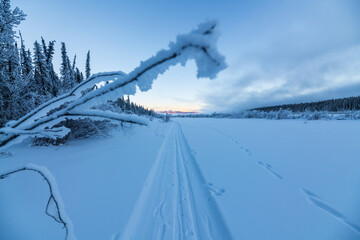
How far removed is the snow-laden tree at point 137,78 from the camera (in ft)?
1.48

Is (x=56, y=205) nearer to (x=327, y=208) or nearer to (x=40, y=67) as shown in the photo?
(x=327, y=208)

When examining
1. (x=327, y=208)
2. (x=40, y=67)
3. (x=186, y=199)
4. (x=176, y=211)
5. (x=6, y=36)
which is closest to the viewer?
(x=327, y=208)

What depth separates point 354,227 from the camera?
5.51 ft

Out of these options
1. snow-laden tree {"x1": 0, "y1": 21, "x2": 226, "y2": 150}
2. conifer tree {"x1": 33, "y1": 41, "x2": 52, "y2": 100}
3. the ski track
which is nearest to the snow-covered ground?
the ski track

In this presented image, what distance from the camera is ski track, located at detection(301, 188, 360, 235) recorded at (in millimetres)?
1701

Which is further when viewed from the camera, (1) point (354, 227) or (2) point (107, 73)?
(1) point (354, 227)

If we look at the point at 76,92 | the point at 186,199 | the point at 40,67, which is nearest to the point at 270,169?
the point at 186,199

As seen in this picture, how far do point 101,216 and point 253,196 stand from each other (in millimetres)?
2444

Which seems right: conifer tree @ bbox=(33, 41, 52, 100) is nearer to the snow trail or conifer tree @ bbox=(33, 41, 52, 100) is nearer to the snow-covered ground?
the snow-covered ground

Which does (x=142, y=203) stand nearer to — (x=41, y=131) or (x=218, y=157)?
(x=41, y=131)

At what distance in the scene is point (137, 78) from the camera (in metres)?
0.59

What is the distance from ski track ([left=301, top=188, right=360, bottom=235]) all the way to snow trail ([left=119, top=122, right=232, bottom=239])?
1543 mm

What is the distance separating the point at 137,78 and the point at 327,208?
3159 mm

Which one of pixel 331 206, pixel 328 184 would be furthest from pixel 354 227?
pixel 328 184
